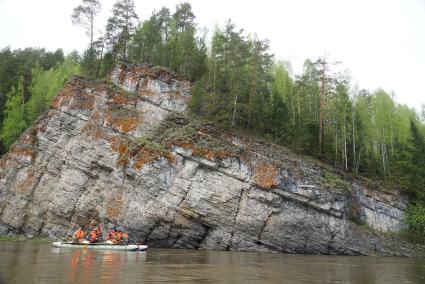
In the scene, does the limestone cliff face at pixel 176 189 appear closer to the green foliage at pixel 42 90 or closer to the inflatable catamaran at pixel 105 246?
the inflatable catamaran at pixel 105 246

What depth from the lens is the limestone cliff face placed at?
2994 centimetres

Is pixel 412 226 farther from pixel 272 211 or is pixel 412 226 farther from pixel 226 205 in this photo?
pixel 226 205

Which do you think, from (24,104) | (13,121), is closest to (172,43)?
(24,104)

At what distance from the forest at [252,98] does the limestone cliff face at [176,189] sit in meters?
2.96

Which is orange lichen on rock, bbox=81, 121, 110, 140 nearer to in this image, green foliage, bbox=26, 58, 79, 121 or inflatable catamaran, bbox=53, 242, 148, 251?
green foliage, bbox=26, 58, 79, 121

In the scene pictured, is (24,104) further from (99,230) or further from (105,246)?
(105,246)

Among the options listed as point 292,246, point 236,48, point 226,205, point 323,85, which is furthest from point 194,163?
point 323,85

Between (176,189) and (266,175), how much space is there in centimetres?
746

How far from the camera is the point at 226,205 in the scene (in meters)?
29.8

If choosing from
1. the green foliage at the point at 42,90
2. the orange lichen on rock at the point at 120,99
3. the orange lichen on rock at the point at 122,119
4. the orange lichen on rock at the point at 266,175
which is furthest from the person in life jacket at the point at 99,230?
the green foliage at the point at 42,90

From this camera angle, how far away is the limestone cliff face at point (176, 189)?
29.9m

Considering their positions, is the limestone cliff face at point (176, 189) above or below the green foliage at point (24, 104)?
below

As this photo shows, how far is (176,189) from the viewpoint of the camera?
3027 cm

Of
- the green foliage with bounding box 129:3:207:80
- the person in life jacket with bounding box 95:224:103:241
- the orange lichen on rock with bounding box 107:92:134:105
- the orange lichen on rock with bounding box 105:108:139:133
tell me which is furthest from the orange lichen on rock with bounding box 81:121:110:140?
the green foliage with bounding box 129:3:207:80
